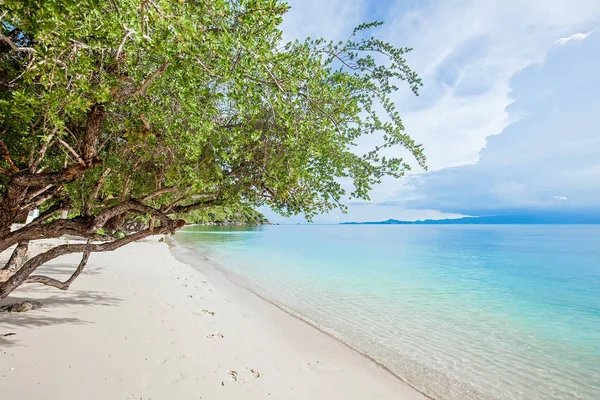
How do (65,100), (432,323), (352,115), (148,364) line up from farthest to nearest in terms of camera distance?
(432,323) < (148,364) < (352,115) < (65,100)

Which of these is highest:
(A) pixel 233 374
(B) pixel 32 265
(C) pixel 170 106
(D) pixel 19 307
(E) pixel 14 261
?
(C) pixel 170 106

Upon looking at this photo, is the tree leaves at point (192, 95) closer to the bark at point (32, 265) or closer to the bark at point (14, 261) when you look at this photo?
the bark at point (32, 265)

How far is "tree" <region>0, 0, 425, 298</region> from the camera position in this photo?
128 inches

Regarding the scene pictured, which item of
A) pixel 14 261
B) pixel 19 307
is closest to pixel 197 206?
pixel 19 307

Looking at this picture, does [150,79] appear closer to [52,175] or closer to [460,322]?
[52,175]

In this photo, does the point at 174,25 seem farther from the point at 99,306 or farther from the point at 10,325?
the point at 99,306

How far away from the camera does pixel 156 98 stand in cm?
540

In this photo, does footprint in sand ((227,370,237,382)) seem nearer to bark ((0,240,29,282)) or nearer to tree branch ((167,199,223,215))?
tree branch ((167,199,223,215))

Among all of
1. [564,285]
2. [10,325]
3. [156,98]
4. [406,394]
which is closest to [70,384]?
[10,325]

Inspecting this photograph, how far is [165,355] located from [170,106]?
4.93 m

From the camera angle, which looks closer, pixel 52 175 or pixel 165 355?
pixel 52 175

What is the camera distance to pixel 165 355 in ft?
21.6

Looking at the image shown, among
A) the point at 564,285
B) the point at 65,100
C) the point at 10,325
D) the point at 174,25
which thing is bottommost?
the point at 564,285

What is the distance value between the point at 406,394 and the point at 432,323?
6823 millimetres
